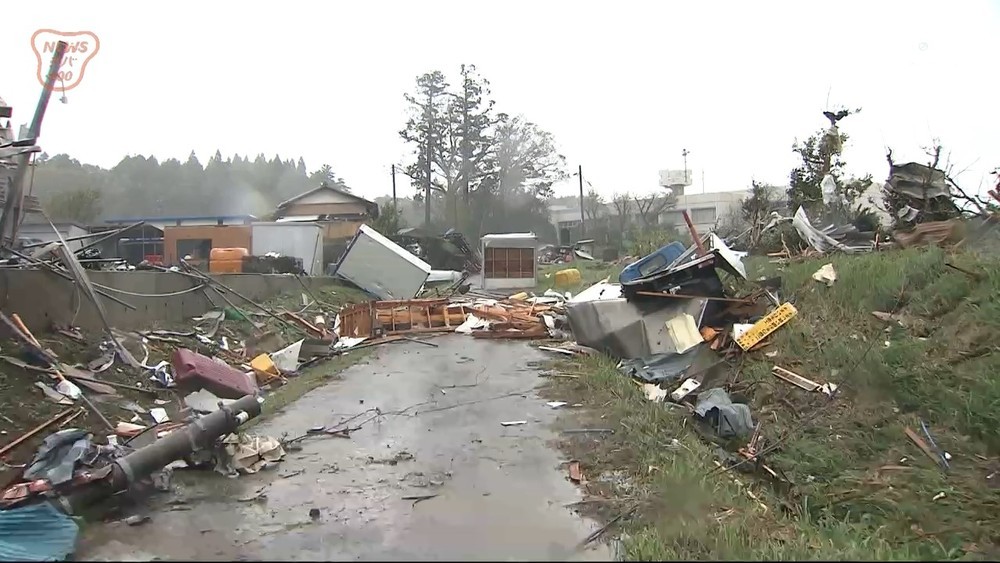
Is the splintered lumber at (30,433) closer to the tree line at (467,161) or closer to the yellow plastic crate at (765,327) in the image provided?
the yellow plastic crate at (765,327)

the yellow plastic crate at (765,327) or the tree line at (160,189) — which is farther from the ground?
the tree line at (160,189)

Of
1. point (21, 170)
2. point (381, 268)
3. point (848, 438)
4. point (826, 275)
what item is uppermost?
point (21, 170)

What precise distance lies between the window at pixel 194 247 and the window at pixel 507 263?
492 inches

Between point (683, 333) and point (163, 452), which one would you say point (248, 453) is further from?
point (683, 333)

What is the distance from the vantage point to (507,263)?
27.5 meters

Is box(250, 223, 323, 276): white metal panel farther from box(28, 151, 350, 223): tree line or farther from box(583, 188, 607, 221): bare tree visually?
box(583, 188, 607, 221): bare tree

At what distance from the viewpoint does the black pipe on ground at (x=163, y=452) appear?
4832 millimetres

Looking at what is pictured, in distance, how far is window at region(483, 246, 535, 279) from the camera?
2731 cm

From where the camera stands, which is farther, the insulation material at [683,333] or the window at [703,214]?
the window at [703,214]

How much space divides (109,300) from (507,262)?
59.0 ft

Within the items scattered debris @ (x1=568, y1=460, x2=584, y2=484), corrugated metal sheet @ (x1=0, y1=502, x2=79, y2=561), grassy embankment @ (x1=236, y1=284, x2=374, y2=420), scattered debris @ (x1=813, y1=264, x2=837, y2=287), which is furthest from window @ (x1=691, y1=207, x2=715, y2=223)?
corrugated metal sheet @ (x1=0, y1=502, x2=79, y2=561)

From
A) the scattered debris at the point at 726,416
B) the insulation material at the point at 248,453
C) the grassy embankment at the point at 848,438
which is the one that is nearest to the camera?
the grassy embankment at the point at 848,438

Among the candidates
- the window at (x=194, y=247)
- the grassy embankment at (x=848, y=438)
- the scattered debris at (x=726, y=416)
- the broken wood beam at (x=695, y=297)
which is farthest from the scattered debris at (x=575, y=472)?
the window at (x=194, y=247)

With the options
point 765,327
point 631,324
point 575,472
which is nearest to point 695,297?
point 631,324
